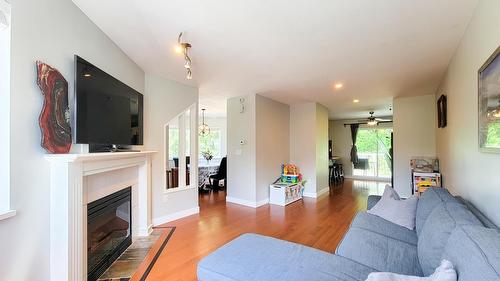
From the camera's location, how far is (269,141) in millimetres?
5113

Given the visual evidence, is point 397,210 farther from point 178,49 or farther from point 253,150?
point 178,49

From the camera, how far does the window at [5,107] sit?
1.25m

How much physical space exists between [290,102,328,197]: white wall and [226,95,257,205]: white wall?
164 centimetres

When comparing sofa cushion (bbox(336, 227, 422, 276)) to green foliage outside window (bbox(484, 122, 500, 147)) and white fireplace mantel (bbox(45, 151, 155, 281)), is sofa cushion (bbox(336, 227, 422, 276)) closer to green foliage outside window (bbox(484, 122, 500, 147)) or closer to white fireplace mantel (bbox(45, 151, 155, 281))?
green foliage outside window (bbox(484, 122, 500, 147))

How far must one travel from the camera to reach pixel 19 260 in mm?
1335

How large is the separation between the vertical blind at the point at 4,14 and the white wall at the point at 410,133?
237 inches

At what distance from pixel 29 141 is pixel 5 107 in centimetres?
24

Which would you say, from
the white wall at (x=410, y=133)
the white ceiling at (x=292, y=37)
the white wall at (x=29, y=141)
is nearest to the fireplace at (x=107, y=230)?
the white wall at (x=29, y=141)

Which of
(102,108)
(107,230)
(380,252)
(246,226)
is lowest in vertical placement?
(246,226)

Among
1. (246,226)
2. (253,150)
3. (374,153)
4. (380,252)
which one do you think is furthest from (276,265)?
(374,153)

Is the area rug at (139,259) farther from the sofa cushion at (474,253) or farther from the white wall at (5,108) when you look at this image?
the sofa cushion at (474,253)

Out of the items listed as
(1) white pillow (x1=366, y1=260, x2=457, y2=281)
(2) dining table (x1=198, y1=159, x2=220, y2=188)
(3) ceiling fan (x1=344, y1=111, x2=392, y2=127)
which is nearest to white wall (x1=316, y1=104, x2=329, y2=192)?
(3) ceiling fan (x1=344, y1=111, x2=392, y2=127)

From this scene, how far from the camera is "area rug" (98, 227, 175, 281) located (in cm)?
215

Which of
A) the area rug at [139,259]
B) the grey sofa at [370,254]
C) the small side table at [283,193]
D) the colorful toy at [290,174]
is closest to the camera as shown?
the grey sofa at [370,254]
